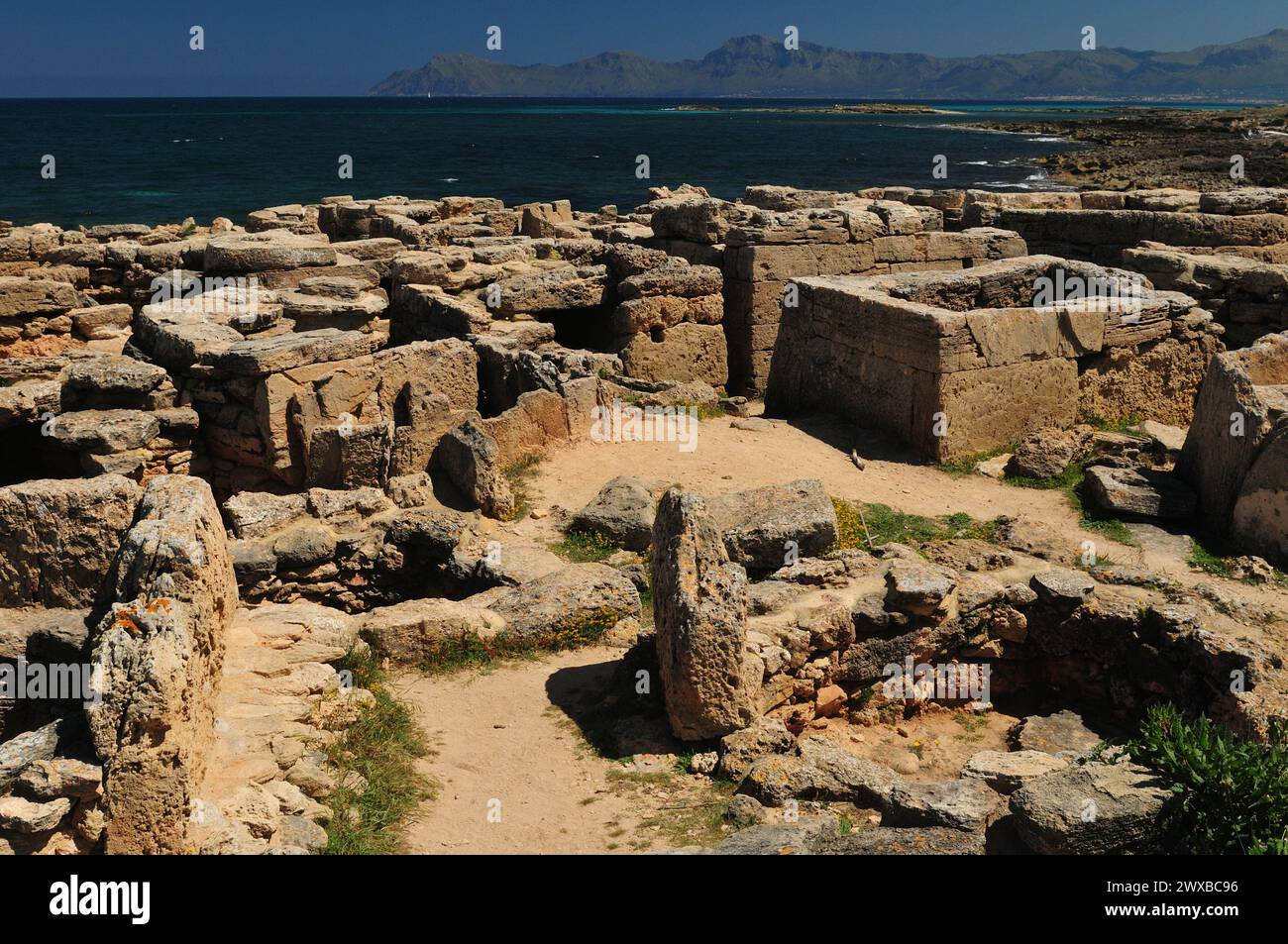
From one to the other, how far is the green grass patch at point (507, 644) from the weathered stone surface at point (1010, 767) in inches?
101

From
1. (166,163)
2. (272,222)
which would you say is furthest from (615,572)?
(166,163)

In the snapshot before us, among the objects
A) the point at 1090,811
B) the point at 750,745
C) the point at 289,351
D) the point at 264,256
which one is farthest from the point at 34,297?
the point at 1090,811

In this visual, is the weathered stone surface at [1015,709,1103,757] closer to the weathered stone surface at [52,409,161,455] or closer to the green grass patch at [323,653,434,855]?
the green grass patch at [323,653,434,855]

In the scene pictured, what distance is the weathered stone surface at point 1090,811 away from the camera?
4.98m

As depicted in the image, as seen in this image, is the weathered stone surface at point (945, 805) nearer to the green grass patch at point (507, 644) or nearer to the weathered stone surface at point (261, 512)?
the green grass patch at point (507, 644)

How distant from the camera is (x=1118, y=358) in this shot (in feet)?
39.0

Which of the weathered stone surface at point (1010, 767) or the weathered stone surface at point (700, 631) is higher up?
the weathered stone surface at point (700, 631)

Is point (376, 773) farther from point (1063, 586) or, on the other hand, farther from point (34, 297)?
point (34, 297)

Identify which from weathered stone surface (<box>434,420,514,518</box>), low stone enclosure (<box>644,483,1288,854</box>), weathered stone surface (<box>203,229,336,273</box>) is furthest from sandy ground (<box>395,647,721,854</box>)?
weathered stone surface (<box>203,229,336,273</box>)

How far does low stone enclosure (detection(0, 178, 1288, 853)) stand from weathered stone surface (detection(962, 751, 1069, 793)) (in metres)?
0.02

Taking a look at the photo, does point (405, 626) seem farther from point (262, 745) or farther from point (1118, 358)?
point (1118, 358)

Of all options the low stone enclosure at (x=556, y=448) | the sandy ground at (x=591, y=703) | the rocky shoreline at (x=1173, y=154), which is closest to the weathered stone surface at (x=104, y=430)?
the low stone enclosure at (x=556, y=448)

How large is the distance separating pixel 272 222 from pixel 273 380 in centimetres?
987

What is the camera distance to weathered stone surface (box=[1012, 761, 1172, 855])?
498 cm
